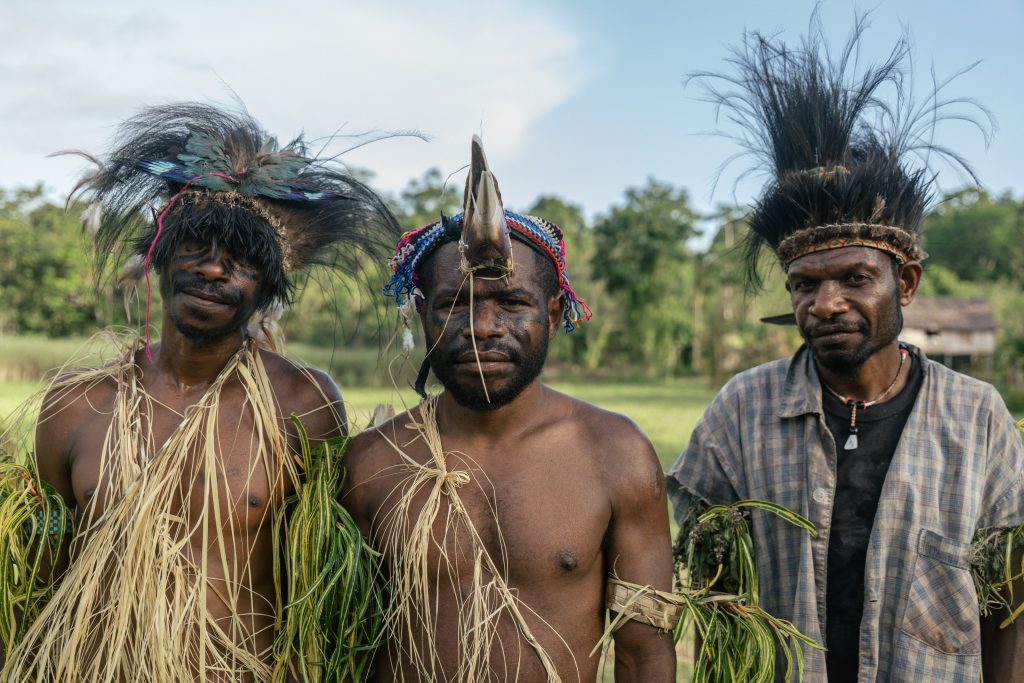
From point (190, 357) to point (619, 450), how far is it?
4.44 feet

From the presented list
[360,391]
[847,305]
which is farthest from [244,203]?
[360,391]

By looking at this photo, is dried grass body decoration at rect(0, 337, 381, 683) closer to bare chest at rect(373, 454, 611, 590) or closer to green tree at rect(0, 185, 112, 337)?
bare chest at rect(373, 454, 611, 590)

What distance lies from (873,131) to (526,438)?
1595 millimetres

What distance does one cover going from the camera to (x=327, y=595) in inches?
89.3

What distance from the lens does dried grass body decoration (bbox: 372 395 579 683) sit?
2.16m

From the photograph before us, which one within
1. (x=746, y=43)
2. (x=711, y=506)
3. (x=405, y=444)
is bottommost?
(x=711, y=506)

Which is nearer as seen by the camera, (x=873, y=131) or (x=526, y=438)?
(x=526, y=438)

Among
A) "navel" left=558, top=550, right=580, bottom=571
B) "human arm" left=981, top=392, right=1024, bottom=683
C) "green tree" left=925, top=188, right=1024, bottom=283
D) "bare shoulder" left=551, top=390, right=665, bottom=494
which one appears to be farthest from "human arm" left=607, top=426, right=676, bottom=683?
"green tree" left=925, top=188, right=1024, bottom=283

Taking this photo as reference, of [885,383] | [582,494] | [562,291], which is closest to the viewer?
[582,494]

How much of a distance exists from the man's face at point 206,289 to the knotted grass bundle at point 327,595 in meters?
0.52

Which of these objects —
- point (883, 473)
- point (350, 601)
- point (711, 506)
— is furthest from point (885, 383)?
point (350, 601)

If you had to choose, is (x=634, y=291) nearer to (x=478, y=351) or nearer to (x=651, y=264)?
(x=651, y=264)

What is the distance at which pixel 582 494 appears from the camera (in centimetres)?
224

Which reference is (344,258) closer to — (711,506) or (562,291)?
(562,291)
